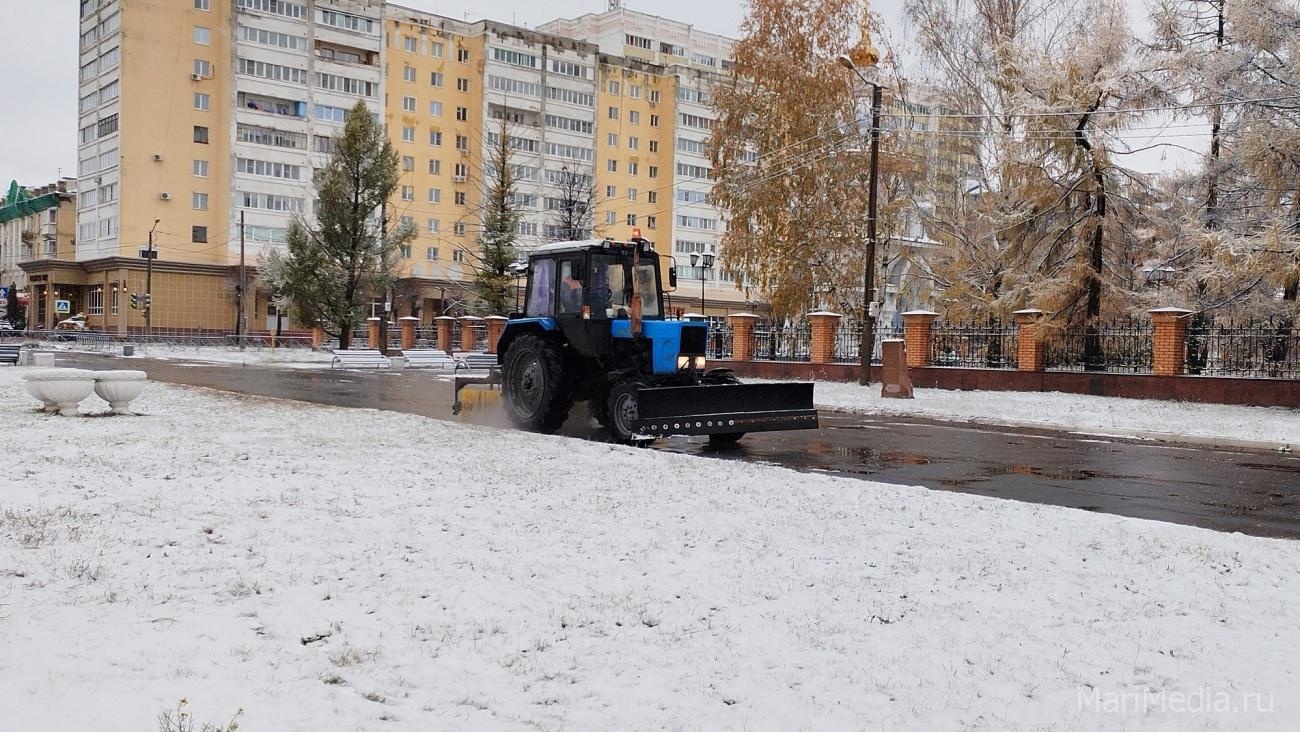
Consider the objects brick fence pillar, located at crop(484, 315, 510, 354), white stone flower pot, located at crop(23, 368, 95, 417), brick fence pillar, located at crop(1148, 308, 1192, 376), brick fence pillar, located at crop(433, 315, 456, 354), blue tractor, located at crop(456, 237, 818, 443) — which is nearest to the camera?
blue tractor, located at crop(456, 237, 818, 443)

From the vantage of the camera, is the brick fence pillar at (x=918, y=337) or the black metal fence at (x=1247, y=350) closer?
the black metal fence at (x=1247, y=350)

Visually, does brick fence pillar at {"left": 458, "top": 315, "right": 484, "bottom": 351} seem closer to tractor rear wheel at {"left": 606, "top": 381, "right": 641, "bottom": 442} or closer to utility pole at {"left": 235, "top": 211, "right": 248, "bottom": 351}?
utility pole at {"left": 235, "top": 211, "right": 248, "bottom": 351}

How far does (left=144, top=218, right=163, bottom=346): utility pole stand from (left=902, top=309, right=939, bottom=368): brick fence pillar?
158 ft

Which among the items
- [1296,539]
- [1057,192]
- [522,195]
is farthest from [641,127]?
[1296,539]

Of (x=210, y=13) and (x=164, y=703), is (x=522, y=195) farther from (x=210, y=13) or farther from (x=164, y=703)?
(x=164, y=703)

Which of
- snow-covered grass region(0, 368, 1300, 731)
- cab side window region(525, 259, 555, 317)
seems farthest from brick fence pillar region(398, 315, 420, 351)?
snow-covered grass region(0, 368, 1300, 731)

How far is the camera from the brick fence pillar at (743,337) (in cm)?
3469

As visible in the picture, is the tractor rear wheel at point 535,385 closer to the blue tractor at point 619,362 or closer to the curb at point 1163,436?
the blue tractor at point 619,362

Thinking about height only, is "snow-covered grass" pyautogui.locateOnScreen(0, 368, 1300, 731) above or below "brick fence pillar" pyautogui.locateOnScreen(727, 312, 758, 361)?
below

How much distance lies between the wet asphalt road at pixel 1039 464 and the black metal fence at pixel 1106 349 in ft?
25.6

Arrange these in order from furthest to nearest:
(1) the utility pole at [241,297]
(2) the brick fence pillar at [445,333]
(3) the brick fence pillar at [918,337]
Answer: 1. (1) the utility pole at [241,297]
2. (2) the brick fence pillar at [445,333]
3. (3) the brick fence pillar at [918,337]

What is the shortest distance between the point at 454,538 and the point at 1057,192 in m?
26.5

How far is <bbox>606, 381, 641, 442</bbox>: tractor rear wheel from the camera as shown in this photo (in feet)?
43.2

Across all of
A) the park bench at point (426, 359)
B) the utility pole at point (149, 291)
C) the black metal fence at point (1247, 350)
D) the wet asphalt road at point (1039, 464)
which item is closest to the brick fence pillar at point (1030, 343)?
the black metal fence at point (1247, 350)
